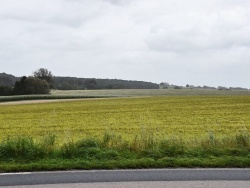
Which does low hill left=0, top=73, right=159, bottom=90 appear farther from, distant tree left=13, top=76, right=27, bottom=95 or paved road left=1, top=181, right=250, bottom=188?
paved road left=1, top=181, right=250, bottom=188

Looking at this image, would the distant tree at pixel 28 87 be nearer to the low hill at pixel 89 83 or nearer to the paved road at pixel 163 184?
the low hill at pixel 89 83

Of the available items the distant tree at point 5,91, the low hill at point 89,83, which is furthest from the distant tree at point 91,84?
the distant tree at point 5,91

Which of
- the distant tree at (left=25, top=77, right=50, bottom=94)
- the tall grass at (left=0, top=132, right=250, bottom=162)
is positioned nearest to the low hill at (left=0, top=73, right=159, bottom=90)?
the distant tree at (left=25, top=77, right=50, bottom=94)

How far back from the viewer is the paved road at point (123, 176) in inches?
279

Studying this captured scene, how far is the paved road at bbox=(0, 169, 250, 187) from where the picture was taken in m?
7.10

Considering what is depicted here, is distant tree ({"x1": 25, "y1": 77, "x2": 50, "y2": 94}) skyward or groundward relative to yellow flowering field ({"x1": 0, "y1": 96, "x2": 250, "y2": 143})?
skyward

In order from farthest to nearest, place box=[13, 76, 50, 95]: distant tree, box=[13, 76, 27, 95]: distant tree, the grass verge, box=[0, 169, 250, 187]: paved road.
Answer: box=[13, 76, 27, 95]: distant tree → box=[13, 76, 50, 95]: distant tree → the grass verge → box=[0, 169, 250, 187]: paved road

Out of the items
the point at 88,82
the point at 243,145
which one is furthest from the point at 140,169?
the point at 88,82

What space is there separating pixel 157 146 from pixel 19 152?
369cm

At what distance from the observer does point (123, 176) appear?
24.4ft

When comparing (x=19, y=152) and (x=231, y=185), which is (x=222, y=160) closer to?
(x=231, y=185)

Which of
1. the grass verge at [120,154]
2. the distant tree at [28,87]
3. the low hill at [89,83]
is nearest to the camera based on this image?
the grass verge at [120,154]

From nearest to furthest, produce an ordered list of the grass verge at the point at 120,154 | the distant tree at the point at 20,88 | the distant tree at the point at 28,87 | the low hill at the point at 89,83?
the grass verge at the point at 120,154 → the distant tree at the point at 28,87 → the distant tree at the point at 20,88 → the low hill at the point at 89,83

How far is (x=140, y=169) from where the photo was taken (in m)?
8.19
